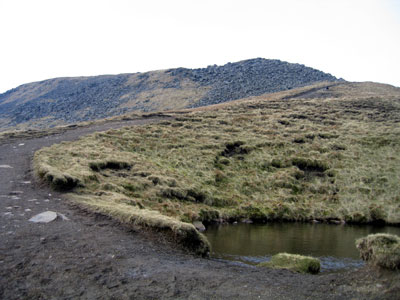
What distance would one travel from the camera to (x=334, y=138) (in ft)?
119

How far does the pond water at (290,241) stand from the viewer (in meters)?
13.0

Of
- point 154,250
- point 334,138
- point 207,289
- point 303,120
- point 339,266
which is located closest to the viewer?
point 207,289

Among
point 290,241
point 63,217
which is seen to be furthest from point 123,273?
point 290,241

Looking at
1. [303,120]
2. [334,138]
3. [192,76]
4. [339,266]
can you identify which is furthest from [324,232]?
[192,76]

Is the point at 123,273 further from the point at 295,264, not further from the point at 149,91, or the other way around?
the point at 149,91

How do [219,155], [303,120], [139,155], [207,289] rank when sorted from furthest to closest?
[303,120] < [219,155] < [139,155] < [207,289]

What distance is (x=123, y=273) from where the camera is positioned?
860 cm

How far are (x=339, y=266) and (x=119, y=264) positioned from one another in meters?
8.24

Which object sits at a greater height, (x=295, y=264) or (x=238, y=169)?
(x=238, y=169)

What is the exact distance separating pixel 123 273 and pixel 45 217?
18.5ft

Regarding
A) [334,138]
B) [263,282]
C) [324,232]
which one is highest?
[334,138]

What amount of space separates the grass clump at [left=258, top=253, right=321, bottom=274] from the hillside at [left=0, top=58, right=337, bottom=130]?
65.0 meters

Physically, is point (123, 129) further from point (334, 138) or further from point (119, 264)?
point (119, 264)

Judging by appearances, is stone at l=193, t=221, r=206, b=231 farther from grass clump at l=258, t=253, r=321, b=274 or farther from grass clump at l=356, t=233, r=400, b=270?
grass clump at l=356, t=233, r=400, b=270
